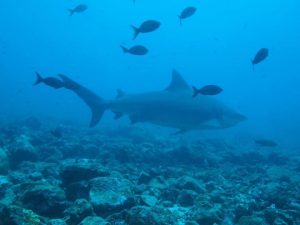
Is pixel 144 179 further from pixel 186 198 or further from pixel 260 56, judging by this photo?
pixel 260 56

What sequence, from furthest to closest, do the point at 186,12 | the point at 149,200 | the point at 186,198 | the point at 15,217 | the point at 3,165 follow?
the point at 186,12 < the point at 3,165 < the point at 186,198 < the point at 149,200 < the point at 15,217

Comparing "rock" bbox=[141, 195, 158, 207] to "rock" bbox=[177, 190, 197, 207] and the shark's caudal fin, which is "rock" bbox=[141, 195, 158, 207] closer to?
"rock" bbox=[177, 190, 197, 207]

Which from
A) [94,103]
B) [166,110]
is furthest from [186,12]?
[94,103]

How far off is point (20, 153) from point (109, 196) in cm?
451

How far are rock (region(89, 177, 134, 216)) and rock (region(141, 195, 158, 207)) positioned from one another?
42 centimetres

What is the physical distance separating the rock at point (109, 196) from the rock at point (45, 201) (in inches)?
16.0

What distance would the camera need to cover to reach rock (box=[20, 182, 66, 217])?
444 centimetres

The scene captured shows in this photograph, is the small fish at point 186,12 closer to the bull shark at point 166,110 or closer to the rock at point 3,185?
the bull shark at point 166,110

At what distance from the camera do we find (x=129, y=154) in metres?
9.69

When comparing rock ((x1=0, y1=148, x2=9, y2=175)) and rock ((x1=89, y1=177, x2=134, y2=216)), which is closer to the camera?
rock ((x1=89, y1=177, x2=134, y2=216))

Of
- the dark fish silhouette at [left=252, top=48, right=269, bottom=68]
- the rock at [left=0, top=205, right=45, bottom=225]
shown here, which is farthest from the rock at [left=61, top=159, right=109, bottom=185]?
the dark fish silhouette at [left=252, top=48, right=269, bottom=68]

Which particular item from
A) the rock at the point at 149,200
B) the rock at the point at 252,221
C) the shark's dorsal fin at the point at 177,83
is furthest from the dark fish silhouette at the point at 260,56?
the rock at the point at 252,221

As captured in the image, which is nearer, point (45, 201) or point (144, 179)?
point (45, 201)

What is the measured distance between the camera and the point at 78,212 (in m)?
4.08
